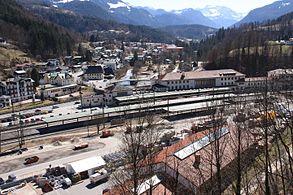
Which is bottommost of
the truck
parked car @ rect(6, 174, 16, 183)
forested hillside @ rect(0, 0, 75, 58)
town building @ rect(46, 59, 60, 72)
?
parked car @ rect(6, 174, 16, 183)

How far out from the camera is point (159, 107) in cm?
2466

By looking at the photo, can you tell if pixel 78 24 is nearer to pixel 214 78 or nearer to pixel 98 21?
pixel 98 21

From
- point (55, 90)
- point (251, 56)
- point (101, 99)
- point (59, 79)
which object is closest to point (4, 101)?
point (55, 90)

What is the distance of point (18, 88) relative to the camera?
101ft

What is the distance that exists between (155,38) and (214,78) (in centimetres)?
7884

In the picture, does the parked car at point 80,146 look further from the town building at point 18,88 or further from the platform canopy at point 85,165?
the town building at point 18,88

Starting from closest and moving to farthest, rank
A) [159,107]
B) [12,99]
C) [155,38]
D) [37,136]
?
[37,136], [159,107], [12,99], [155,38]

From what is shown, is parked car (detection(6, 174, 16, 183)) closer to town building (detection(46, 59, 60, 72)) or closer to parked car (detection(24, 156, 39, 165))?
parked car (detection(24, 156, 39, 165))

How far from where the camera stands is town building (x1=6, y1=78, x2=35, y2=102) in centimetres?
3066

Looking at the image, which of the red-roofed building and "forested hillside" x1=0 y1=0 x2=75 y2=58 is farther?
"forested hillside" x1=0 y1=0 x2=75 y2=58

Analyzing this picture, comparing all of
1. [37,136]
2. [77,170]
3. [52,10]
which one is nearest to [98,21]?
[52,10]

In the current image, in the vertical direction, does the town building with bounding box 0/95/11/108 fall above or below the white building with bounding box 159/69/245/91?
below

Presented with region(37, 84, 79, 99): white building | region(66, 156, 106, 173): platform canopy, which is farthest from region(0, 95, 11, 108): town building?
region(66, 156, 106, 173): platform canopy

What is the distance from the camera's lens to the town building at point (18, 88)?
3066 centimetres
